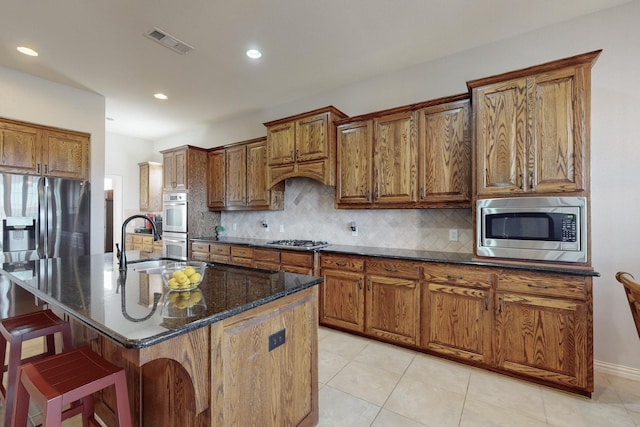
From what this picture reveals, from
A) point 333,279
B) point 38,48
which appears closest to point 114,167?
point 38,48

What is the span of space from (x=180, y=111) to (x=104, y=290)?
4040 millimetres

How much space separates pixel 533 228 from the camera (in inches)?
88.7

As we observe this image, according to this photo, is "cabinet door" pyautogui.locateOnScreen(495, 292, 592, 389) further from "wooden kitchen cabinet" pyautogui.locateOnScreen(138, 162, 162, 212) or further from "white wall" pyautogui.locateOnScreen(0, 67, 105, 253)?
"wooden kitchen cabinet" pyautogui.locateOnScreen(138, 162, 162, 212)

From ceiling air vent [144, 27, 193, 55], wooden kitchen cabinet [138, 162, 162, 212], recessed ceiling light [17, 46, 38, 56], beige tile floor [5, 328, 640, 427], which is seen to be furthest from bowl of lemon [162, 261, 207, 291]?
wooden kitchen cabinet [138, 162, 162, 212]

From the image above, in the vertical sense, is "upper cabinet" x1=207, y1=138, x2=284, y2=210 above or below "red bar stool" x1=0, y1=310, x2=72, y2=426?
above

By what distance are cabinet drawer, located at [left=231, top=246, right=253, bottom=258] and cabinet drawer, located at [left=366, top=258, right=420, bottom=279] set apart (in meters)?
1.73

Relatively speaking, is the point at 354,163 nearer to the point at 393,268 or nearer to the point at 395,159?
the point at 395,159

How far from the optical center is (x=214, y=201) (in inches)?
195

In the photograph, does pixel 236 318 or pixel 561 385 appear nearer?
pixel 236 318

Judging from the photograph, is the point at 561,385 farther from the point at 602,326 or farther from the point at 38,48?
the point at 38,48

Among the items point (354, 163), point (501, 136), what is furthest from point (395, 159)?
point (501, 136)

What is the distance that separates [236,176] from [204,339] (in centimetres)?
374

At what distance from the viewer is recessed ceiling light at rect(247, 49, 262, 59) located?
3004 mm

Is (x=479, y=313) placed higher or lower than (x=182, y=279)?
lower
